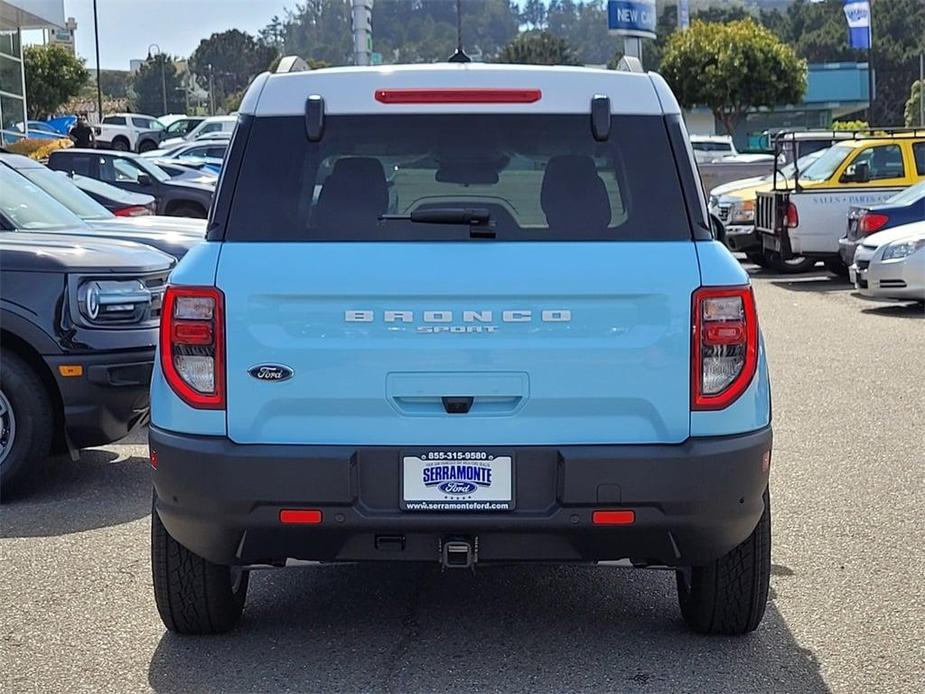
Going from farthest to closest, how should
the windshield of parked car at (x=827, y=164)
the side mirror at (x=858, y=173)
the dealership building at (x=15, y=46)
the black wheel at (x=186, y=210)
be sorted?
the dealership building at (x=15, y=46) → the black wheel at (x=186, y=210) → the windshield of parked car at (x=827, y=164) → the side mirror at (x=858, y=173)

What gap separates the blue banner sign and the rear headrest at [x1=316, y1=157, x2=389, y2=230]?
30499mm

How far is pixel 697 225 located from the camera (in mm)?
4207

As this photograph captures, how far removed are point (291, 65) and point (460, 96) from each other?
0.79m

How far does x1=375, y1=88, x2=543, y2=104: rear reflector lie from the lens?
4344 millimetres

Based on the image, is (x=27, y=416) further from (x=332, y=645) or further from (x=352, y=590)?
(x=332, y=645)

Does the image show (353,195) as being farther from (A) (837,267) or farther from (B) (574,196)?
(A) (837,267)

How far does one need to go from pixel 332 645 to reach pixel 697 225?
1.95 m

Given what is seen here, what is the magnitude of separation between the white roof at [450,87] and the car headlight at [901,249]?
421 inches

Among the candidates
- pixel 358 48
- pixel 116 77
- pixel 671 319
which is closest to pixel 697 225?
pixel 671 319

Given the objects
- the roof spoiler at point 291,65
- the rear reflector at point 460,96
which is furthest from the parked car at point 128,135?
the rear reflector at point 460,96

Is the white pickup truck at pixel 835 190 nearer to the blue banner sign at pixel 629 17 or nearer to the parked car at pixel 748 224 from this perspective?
the parked car at pixel 748 224

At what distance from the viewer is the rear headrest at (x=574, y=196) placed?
426cm

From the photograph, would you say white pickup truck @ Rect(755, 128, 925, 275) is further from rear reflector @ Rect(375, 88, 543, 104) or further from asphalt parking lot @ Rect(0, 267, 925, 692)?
rear reflector @ Rect(375, 88, 543, 104)

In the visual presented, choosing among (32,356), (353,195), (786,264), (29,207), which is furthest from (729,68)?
(353,195)
